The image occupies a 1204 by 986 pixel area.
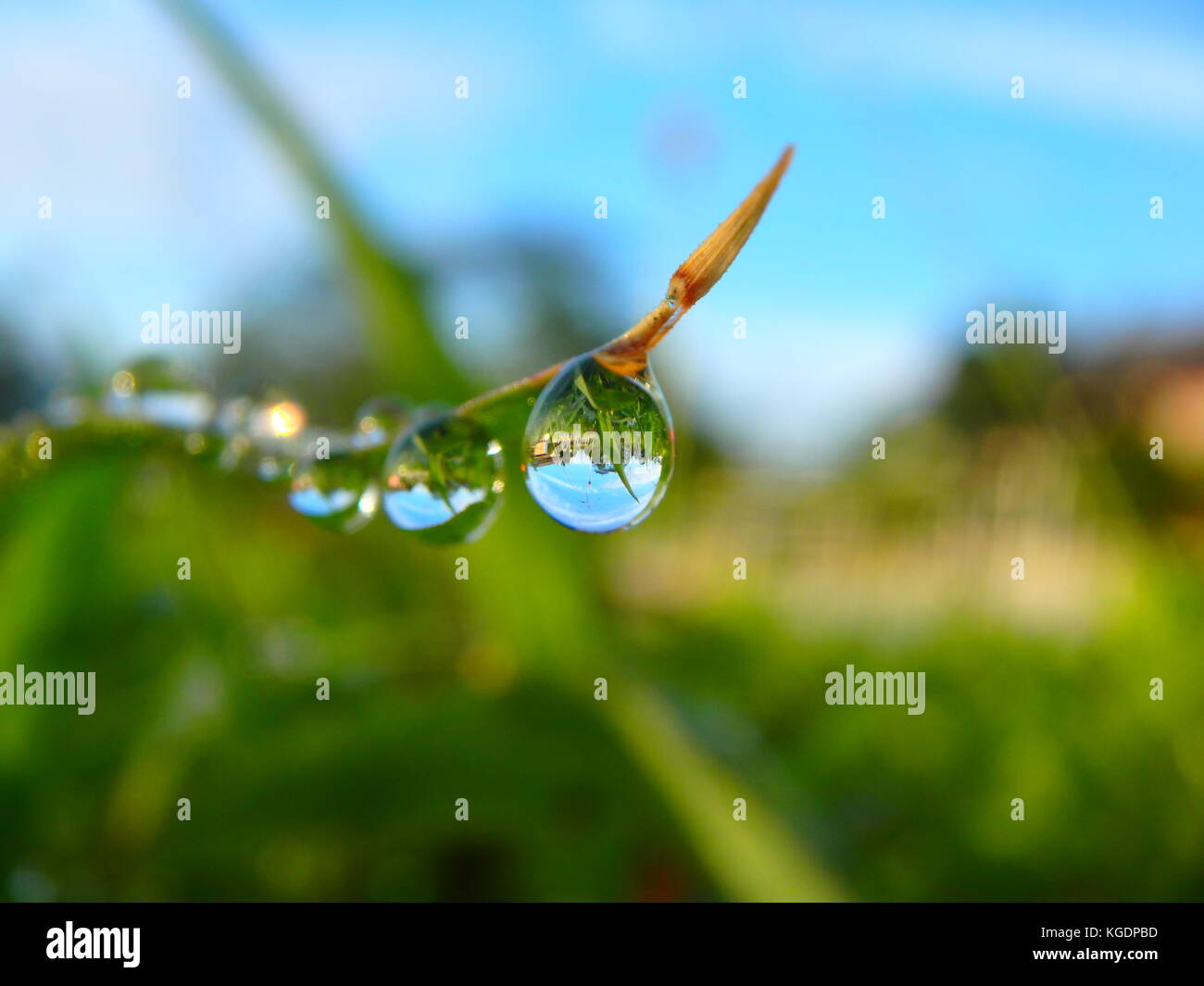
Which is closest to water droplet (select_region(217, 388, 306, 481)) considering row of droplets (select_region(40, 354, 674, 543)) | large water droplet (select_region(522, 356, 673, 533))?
row of droplets (select_region(40, 354, 674, 543))

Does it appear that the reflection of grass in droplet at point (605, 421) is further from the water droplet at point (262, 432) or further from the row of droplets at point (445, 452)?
the water droplet at point (262, 432)

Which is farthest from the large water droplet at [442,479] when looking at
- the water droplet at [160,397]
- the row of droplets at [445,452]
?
the water droplet at [160,397]

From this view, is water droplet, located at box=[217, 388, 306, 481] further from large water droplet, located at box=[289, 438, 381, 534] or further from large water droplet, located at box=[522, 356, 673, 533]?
large water droplet, located at box=[522, 356, 673, 533]

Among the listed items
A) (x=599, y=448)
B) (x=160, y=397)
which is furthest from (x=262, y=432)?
(x=599, y=448)

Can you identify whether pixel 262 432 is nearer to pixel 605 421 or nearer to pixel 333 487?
pixel 333 487

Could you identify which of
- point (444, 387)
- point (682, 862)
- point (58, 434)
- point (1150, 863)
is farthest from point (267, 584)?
point (1150, 863)
